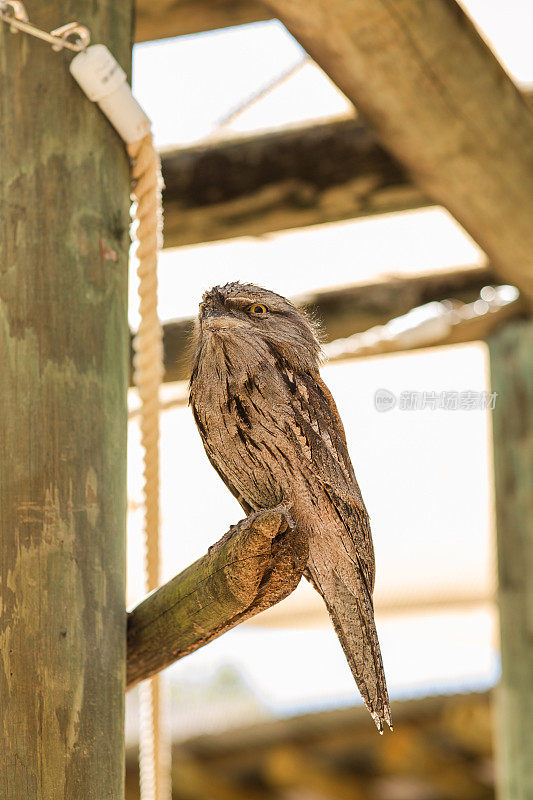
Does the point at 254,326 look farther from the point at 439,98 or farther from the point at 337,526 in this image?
the point at 439,98

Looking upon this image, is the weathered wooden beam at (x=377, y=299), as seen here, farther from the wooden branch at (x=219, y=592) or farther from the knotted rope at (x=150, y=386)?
the wooden branch at (x=219, y=592)

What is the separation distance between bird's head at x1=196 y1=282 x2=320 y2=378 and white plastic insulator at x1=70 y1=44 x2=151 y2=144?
0.31 m

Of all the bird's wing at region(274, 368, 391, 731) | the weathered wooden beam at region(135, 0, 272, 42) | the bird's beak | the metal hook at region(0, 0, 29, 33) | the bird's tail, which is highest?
the weathered wooden beam at region(135, 0, 272, 42)

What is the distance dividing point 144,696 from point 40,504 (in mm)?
691

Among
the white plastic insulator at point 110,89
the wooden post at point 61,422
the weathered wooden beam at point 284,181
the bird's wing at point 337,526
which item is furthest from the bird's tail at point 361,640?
the weathered wooden beam at point 284,181

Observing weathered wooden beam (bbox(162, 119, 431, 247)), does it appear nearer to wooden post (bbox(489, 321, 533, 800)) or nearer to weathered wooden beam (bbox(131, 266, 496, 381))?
weathered wooden beam (bbox(131, 266, 496, 381))

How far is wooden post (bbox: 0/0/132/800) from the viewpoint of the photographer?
1434 millimetres

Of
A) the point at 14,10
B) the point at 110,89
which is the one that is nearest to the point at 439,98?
the point at 110,89

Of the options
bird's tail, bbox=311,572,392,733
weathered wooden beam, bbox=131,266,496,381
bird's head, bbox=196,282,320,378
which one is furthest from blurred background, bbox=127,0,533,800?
bird's tail, bbox=311,572,392,733

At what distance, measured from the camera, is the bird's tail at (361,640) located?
1492mm

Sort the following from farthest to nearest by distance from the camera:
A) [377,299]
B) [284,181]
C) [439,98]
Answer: [377,299], [284,181], [439,98]

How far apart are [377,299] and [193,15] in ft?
4.17

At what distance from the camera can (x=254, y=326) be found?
5.32 feet

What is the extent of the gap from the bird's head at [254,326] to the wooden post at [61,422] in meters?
0.17
